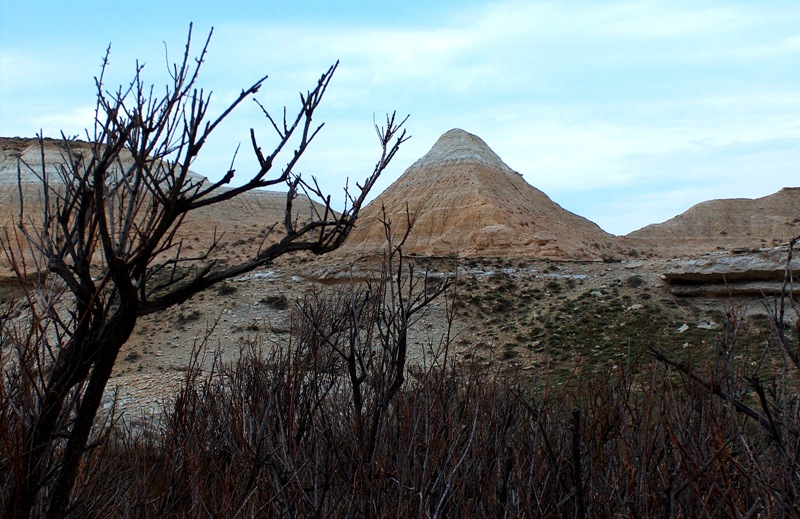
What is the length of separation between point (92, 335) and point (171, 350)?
22475 millimetres

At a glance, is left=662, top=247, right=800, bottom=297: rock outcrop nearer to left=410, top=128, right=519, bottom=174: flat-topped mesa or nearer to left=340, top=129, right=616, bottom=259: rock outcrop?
left=340, top=129, right=616, bottom=259: rock outcrop

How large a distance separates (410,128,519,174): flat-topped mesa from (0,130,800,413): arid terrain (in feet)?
0.56

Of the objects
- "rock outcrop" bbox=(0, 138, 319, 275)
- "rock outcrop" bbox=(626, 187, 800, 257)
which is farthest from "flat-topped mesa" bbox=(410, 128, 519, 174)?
"rock outcrop" bbox=(626, 187, 800, 257)

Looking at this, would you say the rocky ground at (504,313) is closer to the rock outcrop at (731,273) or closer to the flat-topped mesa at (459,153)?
the rock outcrop at (731,273)

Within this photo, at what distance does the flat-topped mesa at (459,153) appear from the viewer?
5184 centimetres

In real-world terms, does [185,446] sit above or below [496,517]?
above

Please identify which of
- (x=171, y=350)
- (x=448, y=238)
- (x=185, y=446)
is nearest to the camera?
(x=185, y=446)

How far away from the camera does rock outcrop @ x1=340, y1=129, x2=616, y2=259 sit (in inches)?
1561

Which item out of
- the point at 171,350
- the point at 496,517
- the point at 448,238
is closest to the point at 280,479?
the point at 496,517

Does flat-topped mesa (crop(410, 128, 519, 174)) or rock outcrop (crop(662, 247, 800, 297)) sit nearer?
rock outcrop (crop(662, 247, 800, 297))

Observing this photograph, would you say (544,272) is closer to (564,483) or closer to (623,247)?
(623,247)

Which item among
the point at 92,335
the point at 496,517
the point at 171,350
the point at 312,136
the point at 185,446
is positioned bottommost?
the point at 171,350

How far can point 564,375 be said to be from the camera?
17.6 meters

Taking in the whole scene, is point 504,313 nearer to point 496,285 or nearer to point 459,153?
point 496,285
